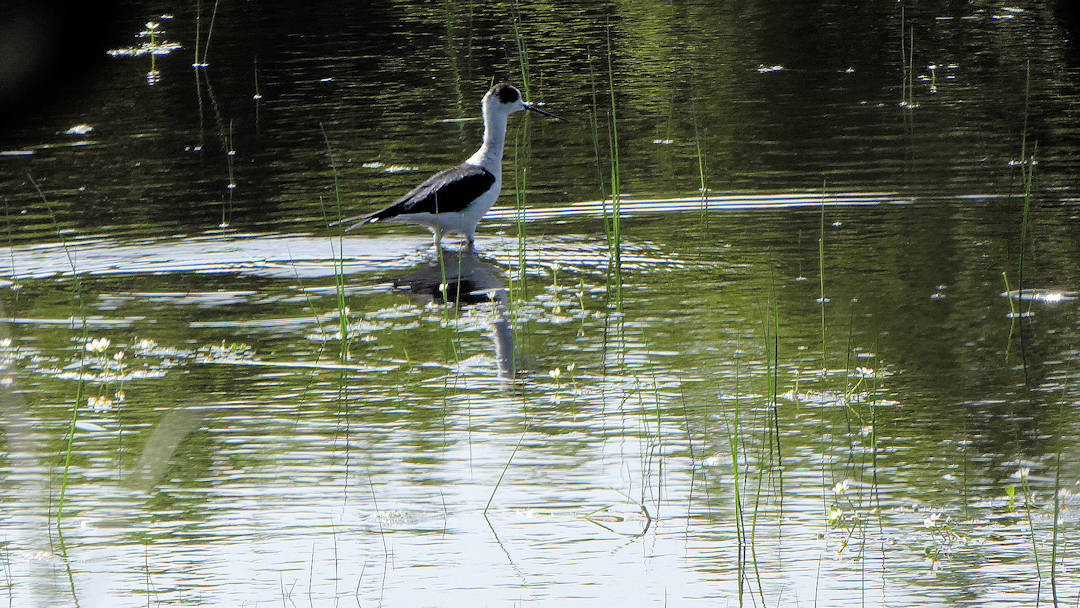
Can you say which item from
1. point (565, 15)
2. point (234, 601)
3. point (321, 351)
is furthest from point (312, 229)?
point (565, 15)

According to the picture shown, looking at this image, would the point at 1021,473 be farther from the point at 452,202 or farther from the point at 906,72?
the point at 906,72

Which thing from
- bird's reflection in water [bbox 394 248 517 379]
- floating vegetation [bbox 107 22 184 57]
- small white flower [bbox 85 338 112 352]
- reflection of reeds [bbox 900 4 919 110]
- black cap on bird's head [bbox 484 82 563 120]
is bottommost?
reflection of reeds [bbox 900 4 919 110]

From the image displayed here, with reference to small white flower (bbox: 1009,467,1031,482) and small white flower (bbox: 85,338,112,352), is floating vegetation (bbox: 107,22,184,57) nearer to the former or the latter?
small white flower (bbox: 85,338,112,352)

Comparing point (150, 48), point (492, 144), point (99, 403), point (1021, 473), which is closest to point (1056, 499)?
point (1021, 473)

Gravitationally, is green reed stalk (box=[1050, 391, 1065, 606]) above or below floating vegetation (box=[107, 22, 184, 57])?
above

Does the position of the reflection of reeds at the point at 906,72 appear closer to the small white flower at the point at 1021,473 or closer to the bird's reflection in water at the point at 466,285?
the bird's reflection in water at the point at 466,285

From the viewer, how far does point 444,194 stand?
29.6 feet

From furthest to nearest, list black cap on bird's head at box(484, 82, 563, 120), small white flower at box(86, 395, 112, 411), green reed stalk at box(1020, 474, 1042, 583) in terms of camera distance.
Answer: black cap on bird's head at box(484, 82, 563, 120), small white flower at box(86, 395, 112, 411), green reed stalk at box(1020, 474, 1042, 583)

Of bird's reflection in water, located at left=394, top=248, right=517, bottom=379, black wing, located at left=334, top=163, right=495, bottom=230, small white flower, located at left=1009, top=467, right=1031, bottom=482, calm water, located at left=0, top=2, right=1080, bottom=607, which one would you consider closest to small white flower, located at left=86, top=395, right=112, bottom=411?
calm water, located at left=0, top=2, right=1080, bottom=607

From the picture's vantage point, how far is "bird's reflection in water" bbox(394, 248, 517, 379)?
7582 mm

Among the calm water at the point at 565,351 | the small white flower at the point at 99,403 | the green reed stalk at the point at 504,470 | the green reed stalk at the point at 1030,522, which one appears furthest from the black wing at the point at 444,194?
the green reed stalk at the point at 1030,522

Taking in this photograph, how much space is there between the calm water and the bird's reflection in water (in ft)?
0.11

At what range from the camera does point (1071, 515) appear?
16.8ft

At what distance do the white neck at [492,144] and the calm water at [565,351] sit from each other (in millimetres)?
436
